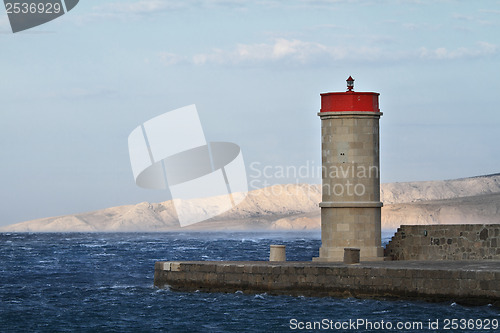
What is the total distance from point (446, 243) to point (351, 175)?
12.5ft

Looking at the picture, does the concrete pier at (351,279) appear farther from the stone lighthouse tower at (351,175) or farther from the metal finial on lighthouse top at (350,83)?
the metal finial on lighthouse top at (350,83)

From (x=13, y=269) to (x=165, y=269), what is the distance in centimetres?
2855

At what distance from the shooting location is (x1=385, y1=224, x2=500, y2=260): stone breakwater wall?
3241 cm

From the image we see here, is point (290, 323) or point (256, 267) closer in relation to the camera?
point (290, 323)

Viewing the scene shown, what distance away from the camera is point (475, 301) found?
28.2 m

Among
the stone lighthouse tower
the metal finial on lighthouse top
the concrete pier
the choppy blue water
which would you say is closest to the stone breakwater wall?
the concrete pier

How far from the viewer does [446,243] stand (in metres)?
33.4

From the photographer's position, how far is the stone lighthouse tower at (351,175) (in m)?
34.0

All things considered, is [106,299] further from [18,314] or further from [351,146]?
[351,146]

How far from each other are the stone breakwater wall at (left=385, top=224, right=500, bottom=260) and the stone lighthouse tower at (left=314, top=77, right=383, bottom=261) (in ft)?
3.17

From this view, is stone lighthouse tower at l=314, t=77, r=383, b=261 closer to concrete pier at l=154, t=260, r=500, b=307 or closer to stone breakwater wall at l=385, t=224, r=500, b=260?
stone breakwater wall at l=385, t=224, r=500, b=260

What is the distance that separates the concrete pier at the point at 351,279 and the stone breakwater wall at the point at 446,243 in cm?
73

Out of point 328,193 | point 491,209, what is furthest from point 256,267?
point 491,209

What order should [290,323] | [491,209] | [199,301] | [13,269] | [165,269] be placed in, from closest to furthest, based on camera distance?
[290,323], [199,301], [165,269], [13,269], [491,209]
